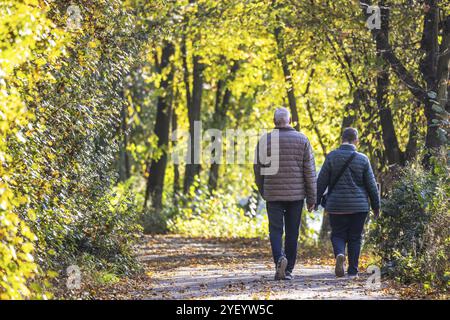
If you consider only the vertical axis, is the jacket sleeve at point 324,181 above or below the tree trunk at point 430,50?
below

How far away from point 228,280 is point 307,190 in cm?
168

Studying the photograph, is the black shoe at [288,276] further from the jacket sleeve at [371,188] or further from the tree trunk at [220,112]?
the tree trunk at [220,112]

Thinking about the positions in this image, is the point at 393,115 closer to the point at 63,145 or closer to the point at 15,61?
the point at 63,145

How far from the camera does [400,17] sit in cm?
1712

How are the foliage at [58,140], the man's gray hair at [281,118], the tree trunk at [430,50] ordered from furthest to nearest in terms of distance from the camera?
the tree trunk at [430,50], the man's gray hair at [281,118], the foliage at [58,140]

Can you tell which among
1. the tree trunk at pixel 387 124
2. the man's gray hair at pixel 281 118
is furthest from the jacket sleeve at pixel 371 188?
the tree trunk at pixel 387 124

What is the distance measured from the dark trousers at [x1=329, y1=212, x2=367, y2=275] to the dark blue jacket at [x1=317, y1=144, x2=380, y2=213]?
18 centimetres

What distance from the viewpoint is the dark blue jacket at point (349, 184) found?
536 inches

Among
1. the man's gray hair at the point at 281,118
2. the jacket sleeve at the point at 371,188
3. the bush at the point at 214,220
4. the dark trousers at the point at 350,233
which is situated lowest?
the bush at the point at 214,220

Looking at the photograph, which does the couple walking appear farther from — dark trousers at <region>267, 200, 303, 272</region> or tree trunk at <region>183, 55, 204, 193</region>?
tree trunk at <region>183, 55, 204, 193</region>

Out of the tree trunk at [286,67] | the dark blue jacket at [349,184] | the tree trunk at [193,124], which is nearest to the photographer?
the dark blue jacket at [349,184]

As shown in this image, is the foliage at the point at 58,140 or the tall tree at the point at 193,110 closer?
the foliage at the point at 58,140

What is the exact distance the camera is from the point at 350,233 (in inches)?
545

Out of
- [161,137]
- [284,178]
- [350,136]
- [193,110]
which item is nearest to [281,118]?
[284,178]
